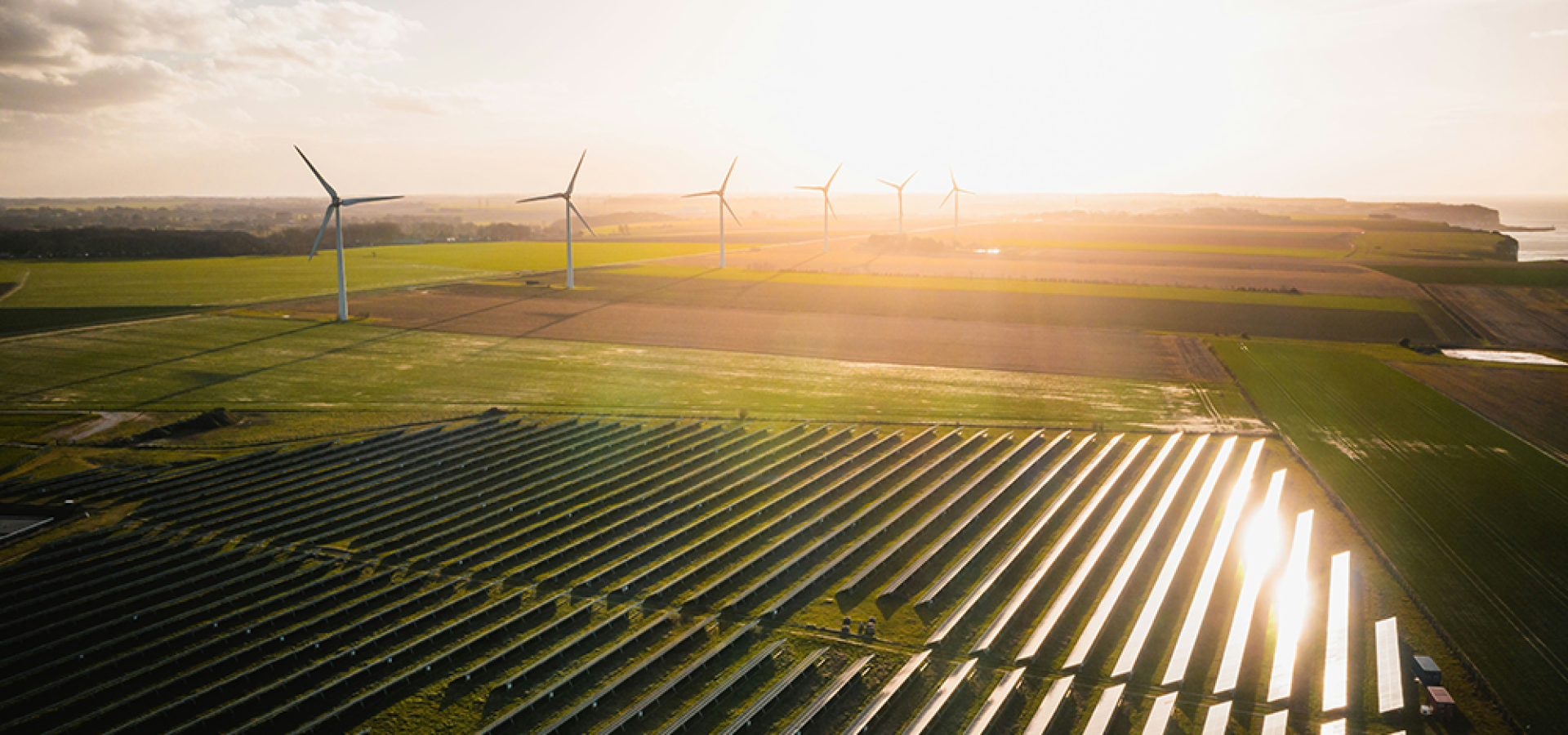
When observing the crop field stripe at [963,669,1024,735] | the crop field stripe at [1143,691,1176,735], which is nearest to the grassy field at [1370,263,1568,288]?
the crop field stripe at [1143,691,1176,735]

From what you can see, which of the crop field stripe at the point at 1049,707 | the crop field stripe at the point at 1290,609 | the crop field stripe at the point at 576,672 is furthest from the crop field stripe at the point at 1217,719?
the crop field stripe at the point at 576,672

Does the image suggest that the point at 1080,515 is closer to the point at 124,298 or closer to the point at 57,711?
the point at 57,711

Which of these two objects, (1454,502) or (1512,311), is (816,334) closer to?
(1454,502)

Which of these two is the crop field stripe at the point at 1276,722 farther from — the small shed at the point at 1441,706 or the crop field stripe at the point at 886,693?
the crop field stripe at the point at 886,693

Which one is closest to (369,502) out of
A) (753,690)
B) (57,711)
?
(57,711)

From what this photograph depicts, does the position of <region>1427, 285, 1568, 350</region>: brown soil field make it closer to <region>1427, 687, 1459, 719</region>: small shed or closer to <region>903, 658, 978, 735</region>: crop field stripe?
<region>1427, 687, 1459, 719</region>: small shed

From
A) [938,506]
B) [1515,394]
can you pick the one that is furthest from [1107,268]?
[938,506]

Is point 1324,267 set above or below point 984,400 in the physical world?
above
